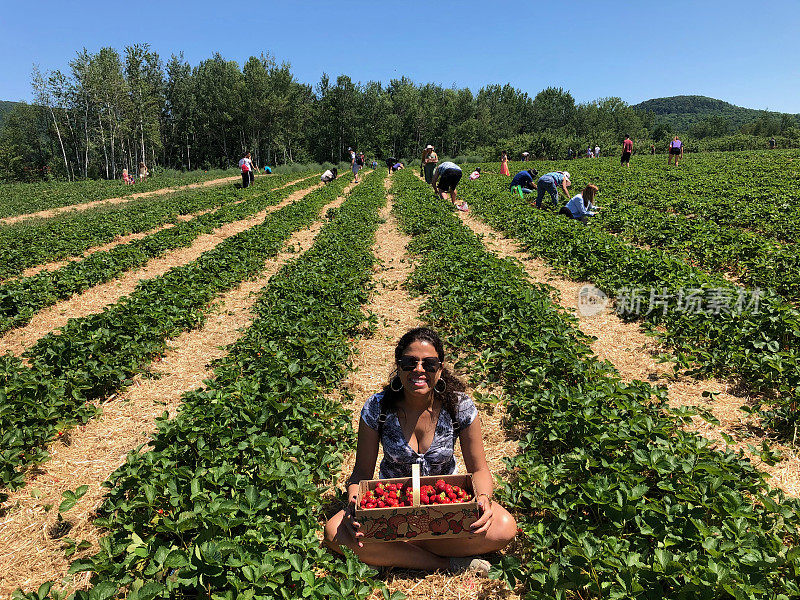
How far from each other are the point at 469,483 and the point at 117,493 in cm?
242

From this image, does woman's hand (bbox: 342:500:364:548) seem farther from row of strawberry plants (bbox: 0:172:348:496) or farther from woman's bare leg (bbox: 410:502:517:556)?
row of strawberry plants (bbox: 0:172:348:496)

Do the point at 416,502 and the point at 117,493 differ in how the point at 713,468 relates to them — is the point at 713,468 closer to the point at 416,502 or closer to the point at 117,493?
the point at 416,502

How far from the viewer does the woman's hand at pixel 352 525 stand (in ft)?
8.55

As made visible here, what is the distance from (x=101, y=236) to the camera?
1280cm

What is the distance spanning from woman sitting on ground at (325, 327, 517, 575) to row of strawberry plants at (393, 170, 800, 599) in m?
0.30

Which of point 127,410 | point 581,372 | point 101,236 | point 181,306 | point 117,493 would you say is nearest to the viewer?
point 117,493

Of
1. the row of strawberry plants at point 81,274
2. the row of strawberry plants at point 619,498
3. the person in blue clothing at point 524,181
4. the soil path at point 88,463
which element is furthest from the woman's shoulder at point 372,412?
the person in blue clothing at point 524,181

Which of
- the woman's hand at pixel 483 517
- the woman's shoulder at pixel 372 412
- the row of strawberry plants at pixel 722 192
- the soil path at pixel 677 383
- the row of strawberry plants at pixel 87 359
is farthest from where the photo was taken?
the row of strawberry plants at pixel 722 192

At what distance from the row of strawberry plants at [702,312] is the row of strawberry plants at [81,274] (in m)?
9.56

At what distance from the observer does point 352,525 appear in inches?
104

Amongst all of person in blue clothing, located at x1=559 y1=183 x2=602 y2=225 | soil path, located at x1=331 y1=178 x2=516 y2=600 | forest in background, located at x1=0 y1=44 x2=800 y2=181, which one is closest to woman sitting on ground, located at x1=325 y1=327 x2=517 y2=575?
soil path, located at x1=331 y1=178 x2=516 y2=600

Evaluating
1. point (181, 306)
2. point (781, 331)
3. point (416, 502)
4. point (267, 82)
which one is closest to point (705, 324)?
point (781, 331)

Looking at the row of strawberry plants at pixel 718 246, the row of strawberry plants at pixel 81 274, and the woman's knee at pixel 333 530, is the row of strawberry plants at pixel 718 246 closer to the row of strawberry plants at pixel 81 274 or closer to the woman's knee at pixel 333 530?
the woman's knee at pixel 333 530

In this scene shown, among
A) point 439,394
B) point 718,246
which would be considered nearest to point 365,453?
point 439,394
